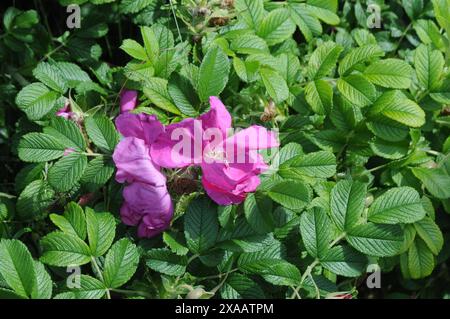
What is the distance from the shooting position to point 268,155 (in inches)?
59.2

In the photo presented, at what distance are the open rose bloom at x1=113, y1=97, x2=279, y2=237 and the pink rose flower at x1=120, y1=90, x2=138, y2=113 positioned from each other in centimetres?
21

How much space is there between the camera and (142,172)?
4.38 ft

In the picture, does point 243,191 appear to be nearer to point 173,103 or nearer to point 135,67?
point 173,103

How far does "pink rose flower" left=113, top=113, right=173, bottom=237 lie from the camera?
1339 mm

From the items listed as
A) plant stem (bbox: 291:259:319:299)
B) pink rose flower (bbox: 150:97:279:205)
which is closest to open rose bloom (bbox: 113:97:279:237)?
pink rose flower (bbox: 150:97:279:205)

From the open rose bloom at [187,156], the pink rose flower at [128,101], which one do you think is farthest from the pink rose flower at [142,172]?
the pink rose flower at [128,101]

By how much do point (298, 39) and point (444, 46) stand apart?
1.61 feet

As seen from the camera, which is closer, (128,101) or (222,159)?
(222,159)

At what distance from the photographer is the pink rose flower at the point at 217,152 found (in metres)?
1.33

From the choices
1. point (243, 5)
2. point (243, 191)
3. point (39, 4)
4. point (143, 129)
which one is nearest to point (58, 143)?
point (143, 129)

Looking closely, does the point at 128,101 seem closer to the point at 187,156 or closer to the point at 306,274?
the point at 187,156

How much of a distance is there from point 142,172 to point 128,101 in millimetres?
320

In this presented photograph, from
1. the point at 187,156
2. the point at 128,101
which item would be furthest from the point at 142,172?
the point at 128,101

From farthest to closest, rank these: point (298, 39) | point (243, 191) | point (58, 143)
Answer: point (298, 39) → point (58, 143) → point (243, 191)
